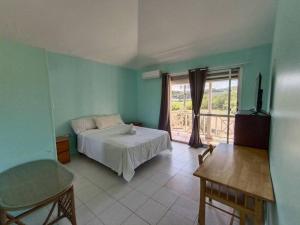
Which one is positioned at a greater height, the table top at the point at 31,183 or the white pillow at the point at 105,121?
the white pillow at the point at 105,121

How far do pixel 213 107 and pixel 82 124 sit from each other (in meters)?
3.58

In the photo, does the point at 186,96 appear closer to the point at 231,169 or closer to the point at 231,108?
the point at 231,108

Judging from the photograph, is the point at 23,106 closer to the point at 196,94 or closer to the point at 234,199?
the point at 234,199

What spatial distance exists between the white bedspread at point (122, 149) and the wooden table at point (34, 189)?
91 cm

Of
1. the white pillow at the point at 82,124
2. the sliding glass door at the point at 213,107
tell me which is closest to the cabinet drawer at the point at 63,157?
the white pillow at the point at 82,124

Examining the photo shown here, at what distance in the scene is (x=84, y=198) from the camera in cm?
187

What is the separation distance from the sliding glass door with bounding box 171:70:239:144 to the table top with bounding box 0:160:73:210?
3422mm

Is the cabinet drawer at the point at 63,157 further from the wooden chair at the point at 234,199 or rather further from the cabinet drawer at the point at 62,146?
the wooden chair at the point at 234,199

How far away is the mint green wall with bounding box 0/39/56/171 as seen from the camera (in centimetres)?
139

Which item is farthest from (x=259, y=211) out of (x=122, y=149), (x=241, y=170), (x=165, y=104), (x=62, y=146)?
(x=165, y=104)

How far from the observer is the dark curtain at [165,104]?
406 cm

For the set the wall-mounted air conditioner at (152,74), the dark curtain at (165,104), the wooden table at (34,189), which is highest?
the wall-mounted air conditioner at (152,74)

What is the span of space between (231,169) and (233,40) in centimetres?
269

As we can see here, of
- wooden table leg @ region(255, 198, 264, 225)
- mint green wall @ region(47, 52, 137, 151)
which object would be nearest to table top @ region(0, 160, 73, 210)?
wooden table leg @ region(255, 198, 264, 225)
